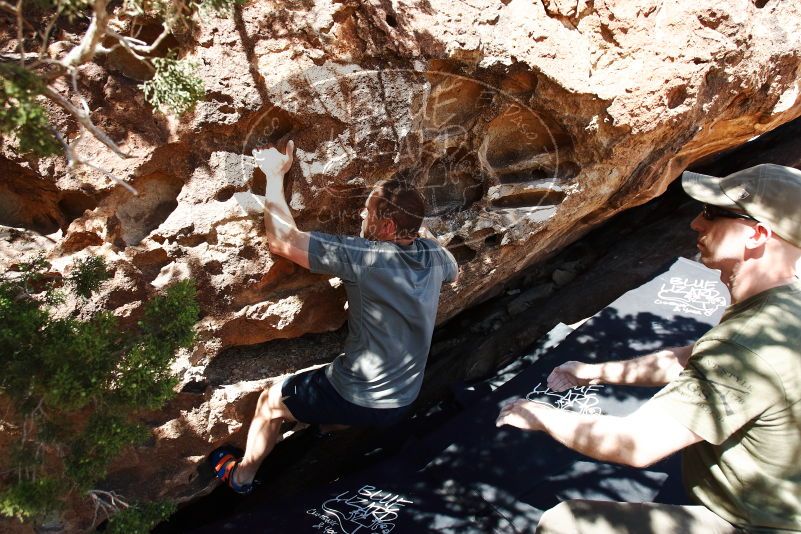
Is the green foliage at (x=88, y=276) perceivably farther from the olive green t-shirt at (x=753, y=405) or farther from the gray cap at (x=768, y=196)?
the gray cap at (x=768, y=196)

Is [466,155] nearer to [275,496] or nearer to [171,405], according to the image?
[171,405]

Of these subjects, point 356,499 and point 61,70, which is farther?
point 356,499

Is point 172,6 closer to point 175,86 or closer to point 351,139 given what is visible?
point 175,86

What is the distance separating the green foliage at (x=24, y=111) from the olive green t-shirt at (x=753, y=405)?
204 cm

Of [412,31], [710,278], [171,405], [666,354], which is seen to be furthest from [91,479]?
[710,278]

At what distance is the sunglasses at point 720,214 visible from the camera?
7.09ft

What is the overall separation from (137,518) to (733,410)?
2169mm

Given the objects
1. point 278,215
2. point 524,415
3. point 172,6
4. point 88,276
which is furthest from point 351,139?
point 524,415

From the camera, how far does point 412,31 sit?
2.71 metres

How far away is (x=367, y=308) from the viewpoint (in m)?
2.84

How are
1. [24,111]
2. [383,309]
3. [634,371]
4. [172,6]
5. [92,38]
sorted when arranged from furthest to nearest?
[383,309] → [634,371] → [172,6] → [92,38] → [24,111]

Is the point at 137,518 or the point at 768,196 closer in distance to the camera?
the point at 768,196

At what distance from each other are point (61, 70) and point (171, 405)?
1928mm

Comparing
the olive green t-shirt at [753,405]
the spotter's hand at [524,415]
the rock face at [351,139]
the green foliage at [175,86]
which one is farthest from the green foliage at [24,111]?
the olive green t-shirt at [753,405]
